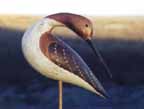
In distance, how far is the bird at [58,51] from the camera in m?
3.44

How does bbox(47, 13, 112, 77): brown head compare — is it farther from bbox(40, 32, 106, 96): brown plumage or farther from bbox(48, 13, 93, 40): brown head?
bbox(40, 32, 106, 96): brown plumage

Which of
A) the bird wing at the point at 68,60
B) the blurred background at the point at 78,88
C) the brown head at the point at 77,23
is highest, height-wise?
the brown head at the point at 77,23

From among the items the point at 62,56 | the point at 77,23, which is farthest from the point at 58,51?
the point at 77,23

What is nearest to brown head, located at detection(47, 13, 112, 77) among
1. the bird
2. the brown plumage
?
the bird

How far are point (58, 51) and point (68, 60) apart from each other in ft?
0.24

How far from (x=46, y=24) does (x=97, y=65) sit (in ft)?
19.4

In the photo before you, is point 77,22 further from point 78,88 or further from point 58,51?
point 78,88

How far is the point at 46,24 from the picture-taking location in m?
3.48

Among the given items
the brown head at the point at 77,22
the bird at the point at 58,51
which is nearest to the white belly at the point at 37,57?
the bird at the point at 58,51

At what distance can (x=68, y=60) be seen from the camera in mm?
3514

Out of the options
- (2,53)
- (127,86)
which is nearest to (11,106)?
(127,86)

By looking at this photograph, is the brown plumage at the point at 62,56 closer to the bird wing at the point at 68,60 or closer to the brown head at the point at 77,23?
the bird wing at the point at 68,60

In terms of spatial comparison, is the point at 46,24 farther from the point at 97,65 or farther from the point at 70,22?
the point at 97,65

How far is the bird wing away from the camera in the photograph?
3.50m
